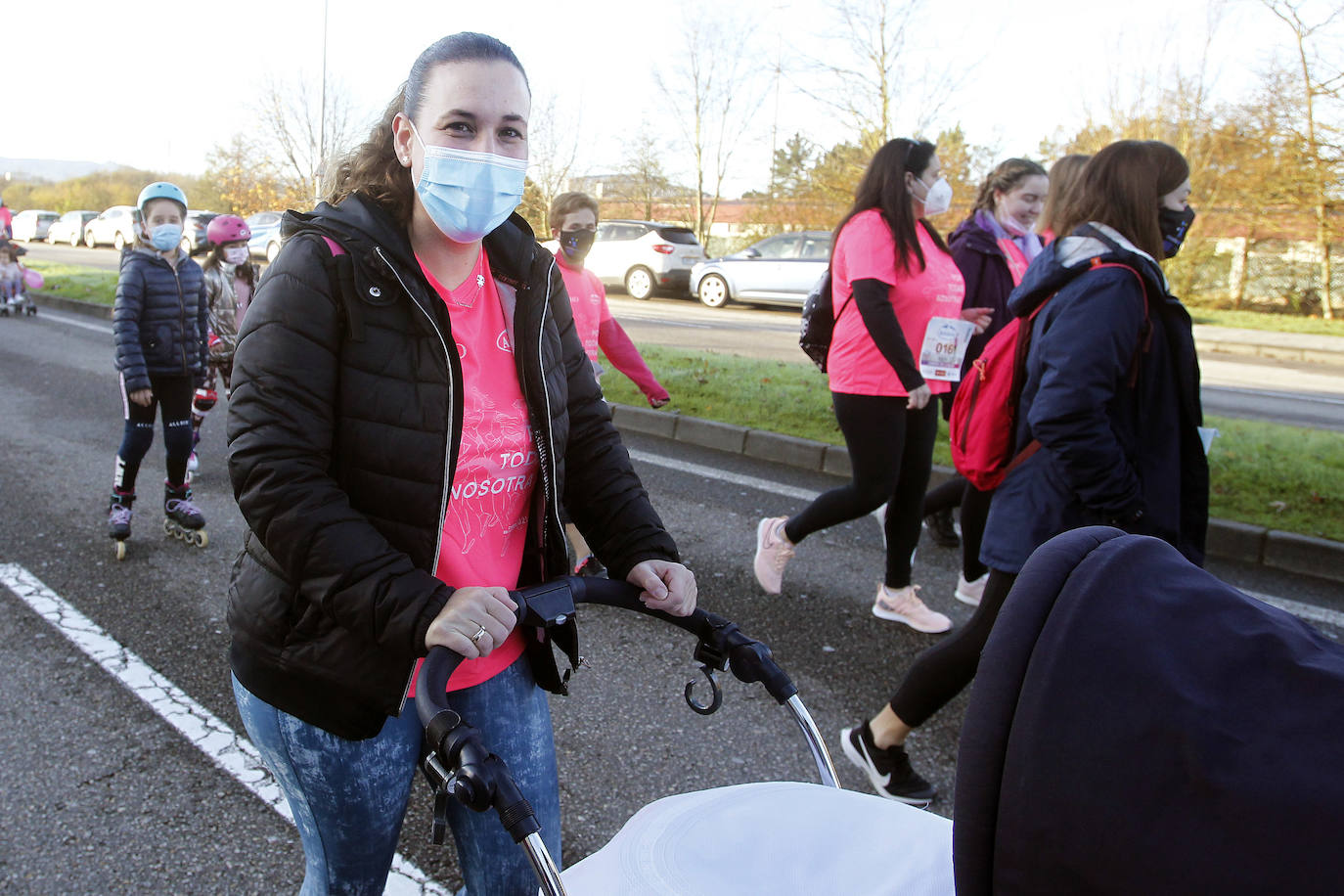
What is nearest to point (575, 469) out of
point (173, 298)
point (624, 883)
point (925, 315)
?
point (624, 883)

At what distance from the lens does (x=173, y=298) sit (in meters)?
5.26

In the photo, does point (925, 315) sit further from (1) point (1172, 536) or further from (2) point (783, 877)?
(2) point (783, 877)

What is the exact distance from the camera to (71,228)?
41000 mm

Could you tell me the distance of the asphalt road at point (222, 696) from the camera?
2773 millimetres

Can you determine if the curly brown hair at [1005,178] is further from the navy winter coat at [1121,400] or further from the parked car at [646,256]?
the parked car at [646,256]

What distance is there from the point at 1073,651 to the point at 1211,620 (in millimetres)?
138

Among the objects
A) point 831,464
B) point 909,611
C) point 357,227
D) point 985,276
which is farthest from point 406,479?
point 831,464

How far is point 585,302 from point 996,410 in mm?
2304

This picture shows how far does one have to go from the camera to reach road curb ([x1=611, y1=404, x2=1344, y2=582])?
5.48m

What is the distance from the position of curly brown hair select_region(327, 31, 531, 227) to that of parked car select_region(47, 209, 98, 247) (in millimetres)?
45830

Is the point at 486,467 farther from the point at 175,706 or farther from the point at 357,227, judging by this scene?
the point at 175,706

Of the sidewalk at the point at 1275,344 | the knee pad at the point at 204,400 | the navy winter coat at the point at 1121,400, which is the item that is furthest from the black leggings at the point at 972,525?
the sidewalk at the point at 1275,344

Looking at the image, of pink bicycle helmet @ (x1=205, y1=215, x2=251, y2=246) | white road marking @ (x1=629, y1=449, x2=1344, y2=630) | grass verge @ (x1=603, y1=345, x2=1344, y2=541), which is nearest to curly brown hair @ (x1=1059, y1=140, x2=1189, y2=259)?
white road marking @ (x1=629, y1=449, x2=1344, y2=630)

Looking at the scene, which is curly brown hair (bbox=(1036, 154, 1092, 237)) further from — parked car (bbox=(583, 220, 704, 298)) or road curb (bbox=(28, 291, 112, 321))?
parked car (bbox=(583, 220, 704, 298))
